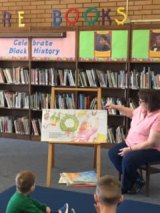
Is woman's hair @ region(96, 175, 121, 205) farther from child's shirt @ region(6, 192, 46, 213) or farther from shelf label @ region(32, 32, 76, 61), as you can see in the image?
shelf label @ region(32, 32, 76, 61)

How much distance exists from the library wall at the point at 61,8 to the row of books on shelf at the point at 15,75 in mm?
852

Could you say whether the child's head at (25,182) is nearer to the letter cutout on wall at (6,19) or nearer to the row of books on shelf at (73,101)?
the row of books on shelf at (73,101)

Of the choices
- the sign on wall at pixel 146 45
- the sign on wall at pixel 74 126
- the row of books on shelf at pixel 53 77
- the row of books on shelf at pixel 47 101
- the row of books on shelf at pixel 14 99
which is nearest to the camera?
the sign on wall at pixel 74 126

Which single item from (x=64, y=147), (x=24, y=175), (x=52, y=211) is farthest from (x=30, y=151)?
(x=24, y=175)

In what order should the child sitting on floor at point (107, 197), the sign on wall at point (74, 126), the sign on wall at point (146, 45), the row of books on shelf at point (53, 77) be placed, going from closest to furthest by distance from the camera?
the child sitting on floor at point (107, 197)
the sign on wall at point (74, 126)
the sign on wall at point (146, 45)
the row of books on shelf at point (53, 77)

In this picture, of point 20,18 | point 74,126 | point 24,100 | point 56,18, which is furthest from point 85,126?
point 20,18

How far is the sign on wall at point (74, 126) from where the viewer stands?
4027mm

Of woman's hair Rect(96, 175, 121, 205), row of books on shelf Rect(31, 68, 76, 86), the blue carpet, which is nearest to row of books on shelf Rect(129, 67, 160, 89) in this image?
row of books on shelf Rect(31, 68, 76, 86)

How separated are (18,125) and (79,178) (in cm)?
232

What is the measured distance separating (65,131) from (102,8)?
2736 millimetres

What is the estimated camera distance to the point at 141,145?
3764 millimetres

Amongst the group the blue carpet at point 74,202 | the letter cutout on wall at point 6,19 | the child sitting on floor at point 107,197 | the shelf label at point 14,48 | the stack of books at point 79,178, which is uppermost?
the letter cutout on wall at point 6,19

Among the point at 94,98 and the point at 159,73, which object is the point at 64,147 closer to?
the point at 94,98

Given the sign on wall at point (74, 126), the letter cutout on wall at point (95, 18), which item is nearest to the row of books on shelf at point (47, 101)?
the letter cutout on wall at point (95, 18)
